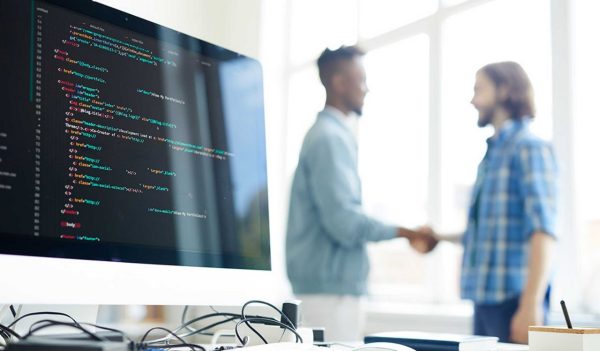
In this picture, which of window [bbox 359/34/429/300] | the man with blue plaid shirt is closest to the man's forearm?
the man with blue plaid shirt

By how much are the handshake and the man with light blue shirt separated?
0.17 m

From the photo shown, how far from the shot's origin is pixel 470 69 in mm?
3127

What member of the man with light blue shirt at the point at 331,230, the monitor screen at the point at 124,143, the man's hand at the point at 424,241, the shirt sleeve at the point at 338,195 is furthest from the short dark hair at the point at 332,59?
the monitor screen at the point at 124,143

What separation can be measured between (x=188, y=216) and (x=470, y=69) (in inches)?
94.9

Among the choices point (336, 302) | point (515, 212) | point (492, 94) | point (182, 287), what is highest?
point (492, 94)

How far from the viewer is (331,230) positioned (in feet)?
8.38

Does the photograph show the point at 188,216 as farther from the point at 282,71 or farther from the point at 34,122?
the point at 282,71

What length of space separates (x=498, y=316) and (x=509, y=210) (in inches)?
15.0

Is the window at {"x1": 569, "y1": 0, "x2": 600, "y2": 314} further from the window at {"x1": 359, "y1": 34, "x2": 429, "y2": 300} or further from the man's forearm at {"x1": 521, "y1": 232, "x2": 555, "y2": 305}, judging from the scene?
the window at {"x1": 359, "y1": 34, "x2": 429, "y2": 300}

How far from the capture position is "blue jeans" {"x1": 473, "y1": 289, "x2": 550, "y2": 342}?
7.71 feet

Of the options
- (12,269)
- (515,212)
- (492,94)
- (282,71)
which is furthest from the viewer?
(282,71)

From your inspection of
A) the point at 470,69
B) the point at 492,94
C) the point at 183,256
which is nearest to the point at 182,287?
the point at 183,256

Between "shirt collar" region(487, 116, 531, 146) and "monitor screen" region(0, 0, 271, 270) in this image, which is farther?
"shirt collar" region(487, 116, 531, 146)

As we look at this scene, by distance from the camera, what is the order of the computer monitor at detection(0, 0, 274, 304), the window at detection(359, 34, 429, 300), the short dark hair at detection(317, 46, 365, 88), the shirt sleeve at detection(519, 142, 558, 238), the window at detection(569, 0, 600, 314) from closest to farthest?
the computer monitor at detection(0, 0, 274, 304) → the shirt sleeve at detection(519, 142, 558, 238) → the window at detection(569, 0, 600, 314) → the short dark hair at detection(317, 46, 365, 88) → the window at detection(359, 34, 429, 300)
